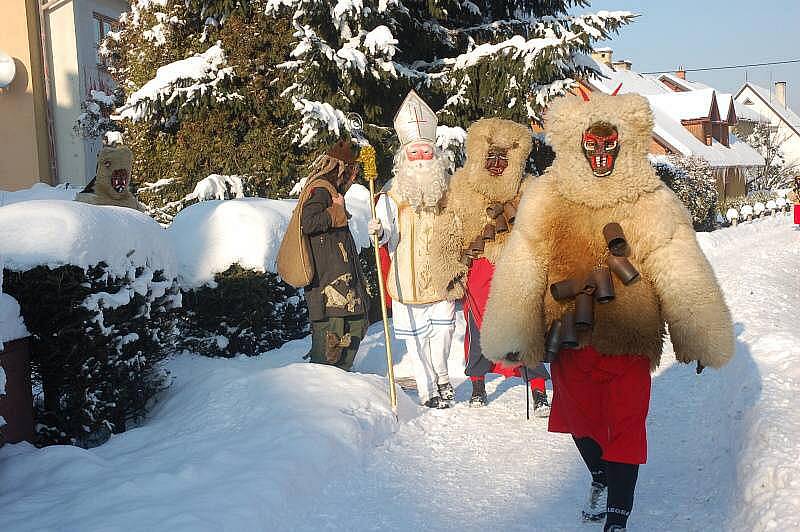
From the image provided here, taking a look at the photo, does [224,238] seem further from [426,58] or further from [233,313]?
[426,58]

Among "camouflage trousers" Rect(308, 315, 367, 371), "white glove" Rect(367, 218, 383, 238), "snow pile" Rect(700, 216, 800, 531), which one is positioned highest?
"white glove" Rect(367, 218, 383, 238)

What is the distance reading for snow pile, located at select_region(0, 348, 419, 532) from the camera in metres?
3.38

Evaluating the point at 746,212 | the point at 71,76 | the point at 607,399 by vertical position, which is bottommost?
the point at 746,212

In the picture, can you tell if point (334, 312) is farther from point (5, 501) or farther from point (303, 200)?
point (5, 501)

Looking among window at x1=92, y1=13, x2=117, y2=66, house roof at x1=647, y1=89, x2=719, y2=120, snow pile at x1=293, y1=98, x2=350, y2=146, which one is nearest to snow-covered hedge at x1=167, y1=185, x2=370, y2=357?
snow pile at x1=293, y1=98, x2=350, y2=146

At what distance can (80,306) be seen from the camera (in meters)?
4.27

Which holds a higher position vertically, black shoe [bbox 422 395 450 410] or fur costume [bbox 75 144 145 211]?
fur costume [bbox 75 144 145 211]

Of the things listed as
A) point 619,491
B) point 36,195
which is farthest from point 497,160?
point 36,195

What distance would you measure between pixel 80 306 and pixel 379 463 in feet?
6.35

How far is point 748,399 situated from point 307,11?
773 centimetres

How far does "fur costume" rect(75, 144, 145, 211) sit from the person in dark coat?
2.01 metres

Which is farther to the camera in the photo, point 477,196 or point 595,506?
point 477,196

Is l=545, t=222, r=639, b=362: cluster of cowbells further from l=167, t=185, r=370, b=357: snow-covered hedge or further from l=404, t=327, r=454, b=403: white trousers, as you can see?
l=167, t=185, r=370, b=357: snow-covered hedge

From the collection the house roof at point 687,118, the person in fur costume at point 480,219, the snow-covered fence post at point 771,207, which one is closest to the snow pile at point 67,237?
the person in fur costume at point 480,219
